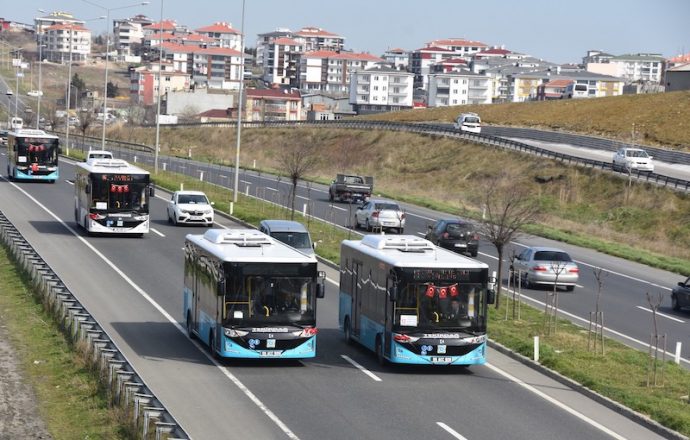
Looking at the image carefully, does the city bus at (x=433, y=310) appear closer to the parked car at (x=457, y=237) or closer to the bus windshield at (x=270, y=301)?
the bus windshield at (x=270, y=301)

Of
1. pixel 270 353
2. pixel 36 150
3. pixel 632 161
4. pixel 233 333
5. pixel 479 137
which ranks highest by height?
pixel 479 137

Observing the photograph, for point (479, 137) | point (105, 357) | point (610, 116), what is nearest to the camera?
point (105, 357)

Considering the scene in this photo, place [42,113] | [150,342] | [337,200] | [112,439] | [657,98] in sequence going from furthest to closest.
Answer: [42,113], [657,98], [337,200], [150,342], [112,439]

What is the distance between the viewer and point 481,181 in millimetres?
90188

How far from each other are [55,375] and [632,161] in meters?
58.4

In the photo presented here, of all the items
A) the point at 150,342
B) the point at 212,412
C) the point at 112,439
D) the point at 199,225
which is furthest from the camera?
the point at 199,225

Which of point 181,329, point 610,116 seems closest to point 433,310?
point 181,329

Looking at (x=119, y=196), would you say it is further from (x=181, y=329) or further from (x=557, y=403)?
(x=557, y=403)

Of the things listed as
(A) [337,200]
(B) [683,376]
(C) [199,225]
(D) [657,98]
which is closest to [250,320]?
(B) [683,376]

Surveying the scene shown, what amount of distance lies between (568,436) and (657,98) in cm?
9920

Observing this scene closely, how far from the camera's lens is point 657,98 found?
376 ft

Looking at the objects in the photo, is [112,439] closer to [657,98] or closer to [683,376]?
[683,376]

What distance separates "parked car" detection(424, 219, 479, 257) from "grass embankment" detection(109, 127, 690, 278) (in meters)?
8.08

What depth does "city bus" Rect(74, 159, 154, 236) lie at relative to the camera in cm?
4544
